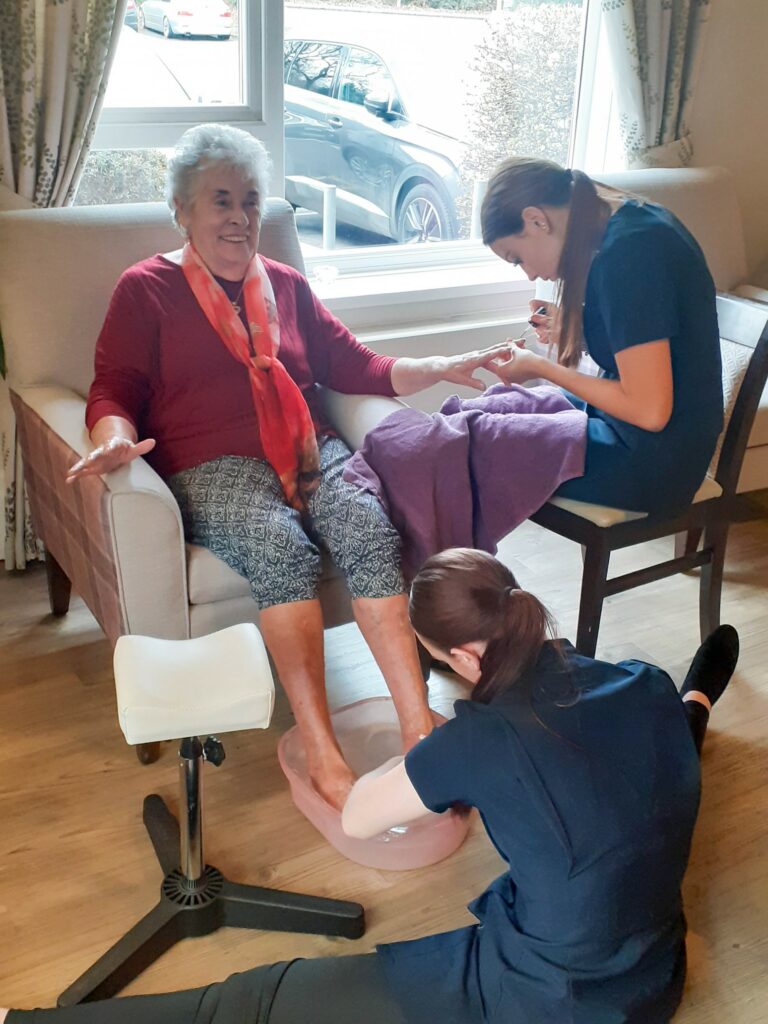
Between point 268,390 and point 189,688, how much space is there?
824 millimetres

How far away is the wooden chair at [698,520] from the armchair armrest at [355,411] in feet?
1.25

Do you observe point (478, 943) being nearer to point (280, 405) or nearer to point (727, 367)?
point (280, 405)

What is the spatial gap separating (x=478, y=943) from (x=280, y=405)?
1118 mm

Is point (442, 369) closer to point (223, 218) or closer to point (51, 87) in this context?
point (223, 218)

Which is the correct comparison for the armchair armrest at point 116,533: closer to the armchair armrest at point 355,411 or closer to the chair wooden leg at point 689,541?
the armchair armrest at point 355,411

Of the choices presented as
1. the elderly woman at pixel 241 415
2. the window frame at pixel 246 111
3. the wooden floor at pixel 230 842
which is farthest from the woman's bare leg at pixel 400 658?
the window frame at pixel 246 111

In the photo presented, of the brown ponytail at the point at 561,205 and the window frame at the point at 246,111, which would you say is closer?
the brown ponytail at the point at 561,205

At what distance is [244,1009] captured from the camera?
128 centimetres

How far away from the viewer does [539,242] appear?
193cm

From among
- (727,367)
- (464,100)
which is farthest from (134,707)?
(464,100)

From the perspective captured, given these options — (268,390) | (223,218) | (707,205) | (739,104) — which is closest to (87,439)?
(268,390)

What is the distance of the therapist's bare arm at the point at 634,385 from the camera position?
1.85 meters

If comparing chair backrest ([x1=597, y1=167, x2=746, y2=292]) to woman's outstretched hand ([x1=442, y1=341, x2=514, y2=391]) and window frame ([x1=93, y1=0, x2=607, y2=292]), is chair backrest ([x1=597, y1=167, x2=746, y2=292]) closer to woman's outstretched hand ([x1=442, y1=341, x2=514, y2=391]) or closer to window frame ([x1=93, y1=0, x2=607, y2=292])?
window frame ([x1=93, y1=0, x2=607, y2=292])

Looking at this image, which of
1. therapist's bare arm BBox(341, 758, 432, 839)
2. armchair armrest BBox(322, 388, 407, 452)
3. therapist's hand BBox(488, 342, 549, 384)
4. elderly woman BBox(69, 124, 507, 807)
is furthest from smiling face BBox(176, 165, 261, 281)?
therapist's bare arm BBox(341, 758, 432, 839)
